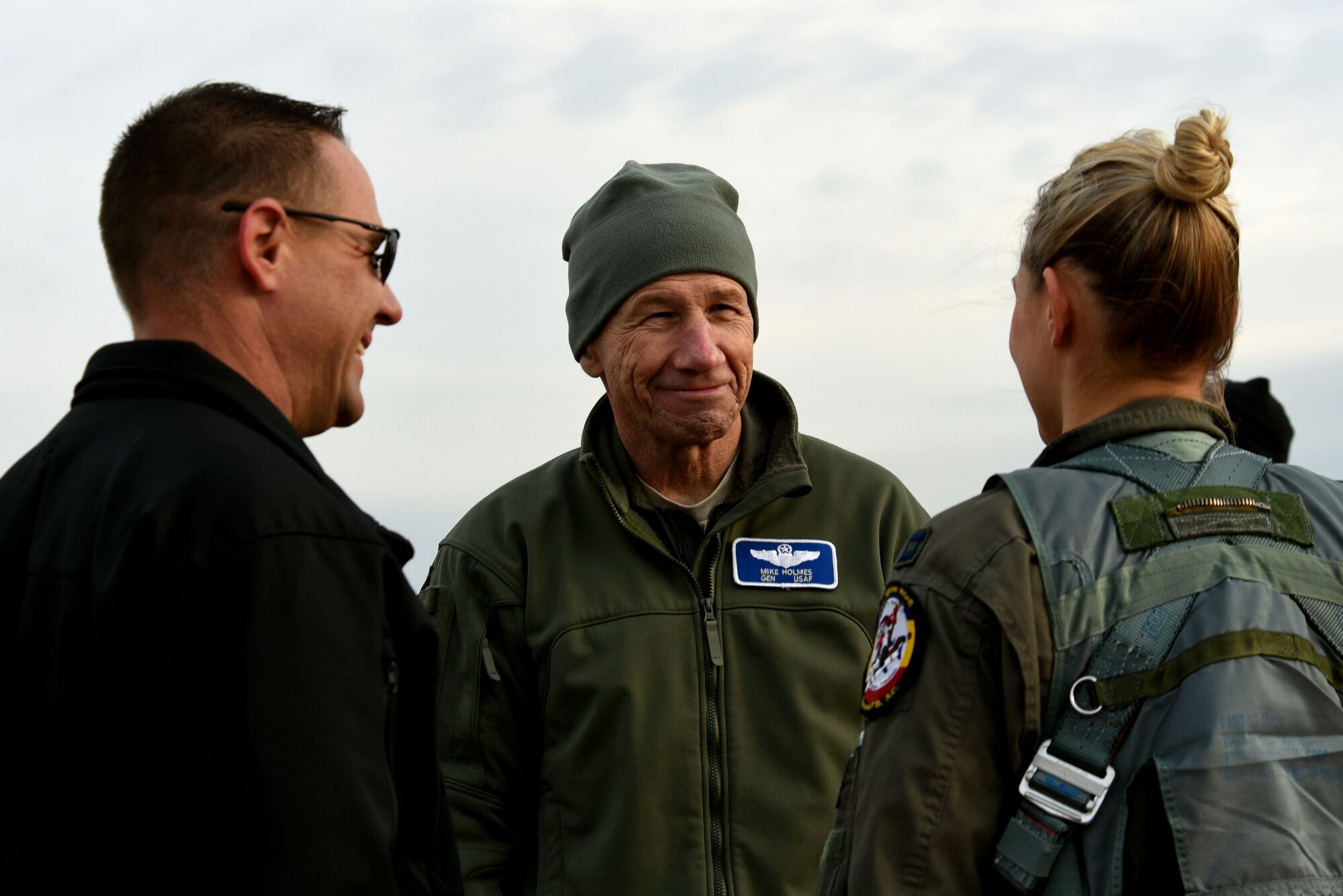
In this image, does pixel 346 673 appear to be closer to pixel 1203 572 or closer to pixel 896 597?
pixel 896 597

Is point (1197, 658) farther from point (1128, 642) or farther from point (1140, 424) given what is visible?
point (1140, 424)

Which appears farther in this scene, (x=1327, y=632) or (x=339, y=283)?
(x=339, y=283)

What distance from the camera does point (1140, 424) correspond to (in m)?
2.19

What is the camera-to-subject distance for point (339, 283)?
2.34m

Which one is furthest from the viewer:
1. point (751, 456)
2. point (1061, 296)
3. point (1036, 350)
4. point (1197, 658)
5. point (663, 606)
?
point (751, 456)

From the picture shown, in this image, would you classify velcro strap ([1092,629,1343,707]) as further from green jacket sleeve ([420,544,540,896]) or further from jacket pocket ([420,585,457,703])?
jacket pocket ([420,585,457,703])

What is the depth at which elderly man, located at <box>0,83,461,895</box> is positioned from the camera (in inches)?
68.2

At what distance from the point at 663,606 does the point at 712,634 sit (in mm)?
143

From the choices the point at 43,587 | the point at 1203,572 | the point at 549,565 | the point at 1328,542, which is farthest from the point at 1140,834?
the point at 549,565

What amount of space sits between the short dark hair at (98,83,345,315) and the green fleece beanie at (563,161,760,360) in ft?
4.66

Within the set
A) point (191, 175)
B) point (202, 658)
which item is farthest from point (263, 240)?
point (202, 658)

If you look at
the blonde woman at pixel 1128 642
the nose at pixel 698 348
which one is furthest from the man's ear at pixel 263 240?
the nose at pixel 698 348

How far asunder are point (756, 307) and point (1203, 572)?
2021 mm

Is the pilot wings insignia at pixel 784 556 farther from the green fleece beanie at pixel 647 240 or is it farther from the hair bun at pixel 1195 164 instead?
the hair bun at pixel 1195 164
